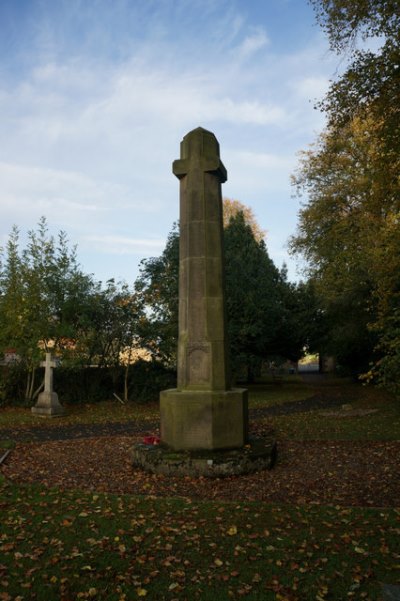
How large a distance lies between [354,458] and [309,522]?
3.95m

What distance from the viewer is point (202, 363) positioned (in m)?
9.30

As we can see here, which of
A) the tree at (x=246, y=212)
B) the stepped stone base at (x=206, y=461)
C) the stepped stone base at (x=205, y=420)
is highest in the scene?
the tree at (x=246, y=212)

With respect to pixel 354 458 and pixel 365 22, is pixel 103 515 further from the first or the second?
pixel 365 22

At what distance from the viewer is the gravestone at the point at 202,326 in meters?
8.91

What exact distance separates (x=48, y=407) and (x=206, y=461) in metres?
12.2

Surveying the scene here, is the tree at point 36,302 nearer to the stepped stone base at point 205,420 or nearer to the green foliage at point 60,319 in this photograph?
the green foliage at point 60,319

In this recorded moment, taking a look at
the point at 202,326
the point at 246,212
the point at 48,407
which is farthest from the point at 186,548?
the point at 246,212

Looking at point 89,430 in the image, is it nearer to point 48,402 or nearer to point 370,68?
point 48,402

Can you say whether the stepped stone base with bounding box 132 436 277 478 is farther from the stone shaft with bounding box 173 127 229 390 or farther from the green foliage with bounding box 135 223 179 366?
the green foliage with bounding box 135 223 179 366

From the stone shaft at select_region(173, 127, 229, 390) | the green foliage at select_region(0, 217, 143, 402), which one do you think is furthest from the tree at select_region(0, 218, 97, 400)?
the stone shaft at select_region(173, 127, 229, 390)

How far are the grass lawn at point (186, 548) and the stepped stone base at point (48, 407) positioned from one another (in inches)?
452

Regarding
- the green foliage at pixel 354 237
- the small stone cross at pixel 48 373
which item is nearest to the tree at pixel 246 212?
the green foliage at pixel 354 237

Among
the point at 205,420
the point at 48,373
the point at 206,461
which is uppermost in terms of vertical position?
the point at 48,373

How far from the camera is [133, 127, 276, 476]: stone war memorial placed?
862cm
